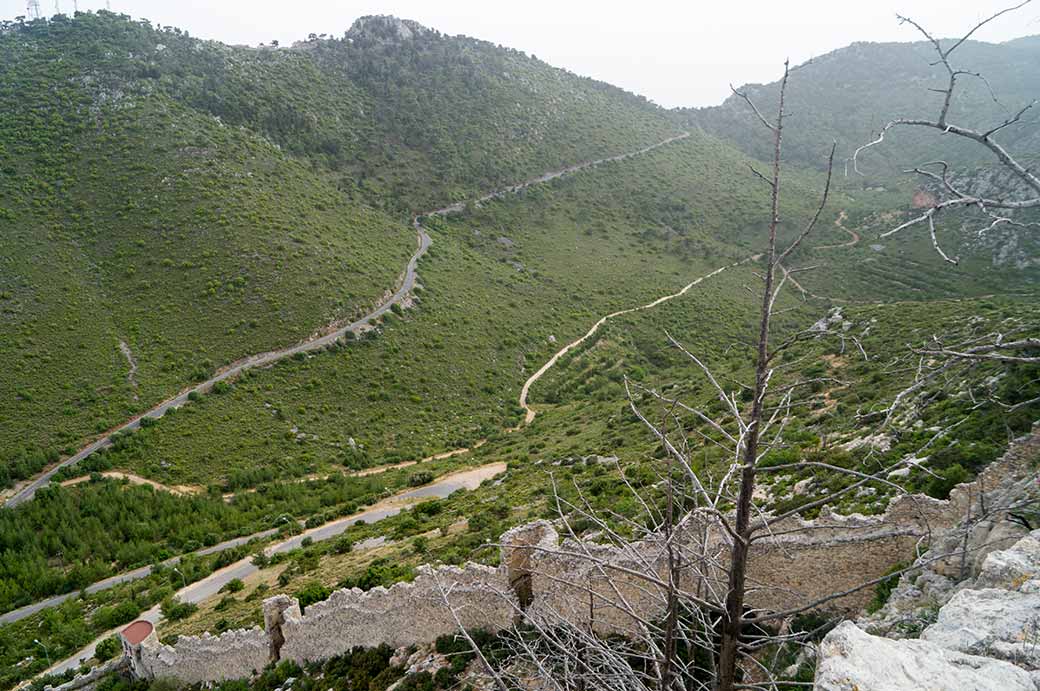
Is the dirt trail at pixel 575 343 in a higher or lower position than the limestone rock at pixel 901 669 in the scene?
lower

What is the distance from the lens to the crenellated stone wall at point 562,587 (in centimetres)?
777

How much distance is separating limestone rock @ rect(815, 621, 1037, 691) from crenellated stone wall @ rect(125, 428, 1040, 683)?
2274 millimetres

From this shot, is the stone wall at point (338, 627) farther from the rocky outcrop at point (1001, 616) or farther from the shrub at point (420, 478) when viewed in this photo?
the shrub at point (420, 478)

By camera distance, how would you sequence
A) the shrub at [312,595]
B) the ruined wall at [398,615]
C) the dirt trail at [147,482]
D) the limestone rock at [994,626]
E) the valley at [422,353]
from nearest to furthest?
the limestone rock at [994,626] < the valley at [422,353] < the ruined wall at [398,615] < the shrub at [312,595] < the dirt trail at [147,482]

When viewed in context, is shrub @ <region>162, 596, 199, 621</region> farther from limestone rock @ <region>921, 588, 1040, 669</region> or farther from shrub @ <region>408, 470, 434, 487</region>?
limestone rock @ <region>921, 588, 1040, 669</region>

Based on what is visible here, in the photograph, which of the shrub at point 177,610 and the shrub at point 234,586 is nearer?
the shrub at point 177,610

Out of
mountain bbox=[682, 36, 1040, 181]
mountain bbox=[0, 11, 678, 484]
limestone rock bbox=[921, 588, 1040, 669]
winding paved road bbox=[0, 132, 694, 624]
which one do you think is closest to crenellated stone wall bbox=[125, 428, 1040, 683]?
limestone rock bbox=[921, 588, 1040, 669]

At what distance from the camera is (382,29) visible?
2876 inches

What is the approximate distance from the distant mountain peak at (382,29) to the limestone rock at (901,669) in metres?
81.2

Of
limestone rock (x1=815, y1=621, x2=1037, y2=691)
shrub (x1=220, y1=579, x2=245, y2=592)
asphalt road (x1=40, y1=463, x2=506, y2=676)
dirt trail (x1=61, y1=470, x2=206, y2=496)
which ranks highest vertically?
limestone rock (x1=815, y1=621, x2=1037, y2=691)

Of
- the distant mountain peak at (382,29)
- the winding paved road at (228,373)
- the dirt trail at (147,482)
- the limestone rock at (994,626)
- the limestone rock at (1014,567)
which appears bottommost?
the dirt trail at (147,482)

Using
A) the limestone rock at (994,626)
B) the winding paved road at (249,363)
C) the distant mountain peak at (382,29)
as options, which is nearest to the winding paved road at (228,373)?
the winding paved road at (249,363)

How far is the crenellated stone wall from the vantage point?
777cm

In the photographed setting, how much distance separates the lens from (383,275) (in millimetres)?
39625
